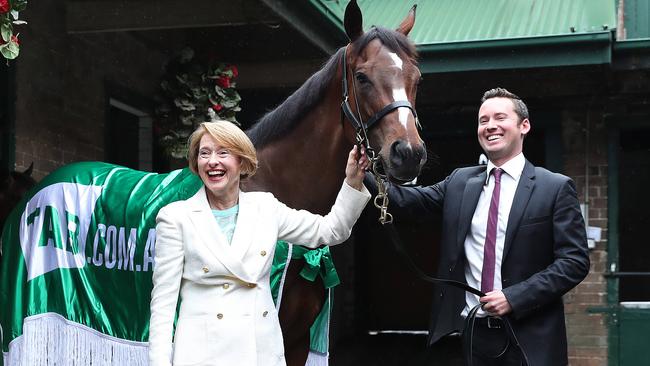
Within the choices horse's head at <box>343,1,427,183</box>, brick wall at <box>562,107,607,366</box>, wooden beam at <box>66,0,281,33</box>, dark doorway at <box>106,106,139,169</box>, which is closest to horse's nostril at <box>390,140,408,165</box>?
horse's head at <box>343,1,427,183</box>

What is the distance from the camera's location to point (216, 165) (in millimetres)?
2578

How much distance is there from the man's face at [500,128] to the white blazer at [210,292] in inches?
37.4

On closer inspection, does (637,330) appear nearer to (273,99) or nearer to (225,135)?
(273,99)

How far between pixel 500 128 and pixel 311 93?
2.89ft

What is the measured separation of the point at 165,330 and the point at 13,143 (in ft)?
10.4

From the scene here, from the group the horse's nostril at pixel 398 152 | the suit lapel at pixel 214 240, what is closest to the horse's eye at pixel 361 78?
the horse's nostril at pixel 398 152

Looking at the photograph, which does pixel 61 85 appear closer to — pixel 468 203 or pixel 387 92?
pixel 387 92

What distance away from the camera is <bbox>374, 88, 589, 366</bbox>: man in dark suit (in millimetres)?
2920

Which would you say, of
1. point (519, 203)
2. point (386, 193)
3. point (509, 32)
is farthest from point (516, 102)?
point (509, 32)

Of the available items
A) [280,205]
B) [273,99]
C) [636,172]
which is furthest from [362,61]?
[636,172]

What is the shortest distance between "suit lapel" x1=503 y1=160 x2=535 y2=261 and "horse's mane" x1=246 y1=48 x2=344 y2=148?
94 cm

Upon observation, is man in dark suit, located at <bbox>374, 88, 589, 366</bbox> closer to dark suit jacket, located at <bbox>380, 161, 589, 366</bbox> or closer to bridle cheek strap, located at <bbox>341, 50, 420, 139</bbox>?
dark suit jacket, located at <bbox>380, 161, 589, 366</bbox>

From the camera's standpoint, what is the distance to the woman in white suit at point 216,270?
2.51 meters

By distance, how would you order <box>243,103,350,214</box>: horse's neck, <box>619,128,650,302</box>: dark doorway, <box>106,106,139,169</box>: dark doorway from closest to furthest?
1. <box>243,103,350,214</box>: horse's neck
2. <box>106,106,139,169</box>: dark doorway
3. <box>619,128,650,302</box>: dark doorway
